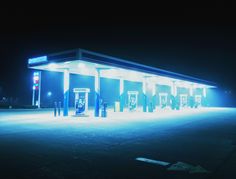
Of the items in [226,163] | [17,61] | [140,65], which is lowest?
[226,163]

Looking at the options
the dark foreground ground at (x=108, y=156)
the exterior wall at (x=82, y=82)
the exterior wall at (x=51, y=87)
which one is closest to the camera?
the dark foreground ground at (x=108, y=156)

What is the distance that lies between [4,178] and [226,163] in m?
5.59

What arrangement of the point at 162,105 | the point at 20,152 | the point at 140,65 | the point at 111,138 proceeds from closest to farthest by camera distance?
the point at 20,152 < the point at 111,138 < the point at 140,65 < the point at 162,105

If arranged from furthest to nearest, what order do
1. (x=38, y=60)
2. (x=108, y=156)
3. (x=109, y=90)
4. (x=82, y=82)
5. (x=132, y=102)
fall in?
(x=109, y=90) → (x=82, y=82) → (x=132, y=102) → (x=38, y=60) → (x=108, y=156)

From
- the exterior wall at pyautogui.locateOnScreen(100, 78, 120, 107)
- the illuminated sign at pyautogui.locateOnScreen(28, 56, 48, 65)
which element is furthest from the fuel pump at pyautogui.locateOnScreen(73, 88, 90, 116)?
the exterior wall at pyautogui.locateOnScreen(100, 78, 120, 107)

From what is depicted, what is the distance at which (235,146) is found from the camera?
8375 millimetres

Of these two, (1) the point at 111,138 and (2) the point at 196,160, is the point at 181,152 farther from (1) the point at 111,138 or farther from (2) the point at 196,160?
(1) the point at 111,138

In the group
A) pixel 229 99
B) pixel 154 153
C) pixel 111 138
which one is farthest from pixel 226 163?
pixel 229 99

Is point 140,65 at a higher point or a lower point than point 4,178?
higher

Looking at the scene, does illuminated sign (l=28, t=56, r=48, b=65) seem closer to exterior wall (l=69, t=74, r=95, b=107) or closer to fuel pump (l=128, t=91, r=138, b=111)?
fuel pump (l=128, t=91, r=138, b=111)

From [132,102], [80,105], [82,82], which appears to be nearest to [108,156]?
[80,105]

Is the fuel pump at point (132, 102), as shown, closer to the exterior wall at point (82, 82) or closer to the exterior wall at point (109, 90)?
the exterior wall at point (82, 82)

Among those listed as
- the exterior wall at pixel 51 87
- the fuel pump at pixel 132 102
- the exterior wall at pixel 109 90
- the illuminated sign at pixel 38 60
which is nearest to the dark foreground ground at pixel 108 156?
the illuminated sign at pixel 38 60

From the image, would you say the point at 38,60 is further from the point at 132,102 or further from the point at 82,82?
the point at 82,82
